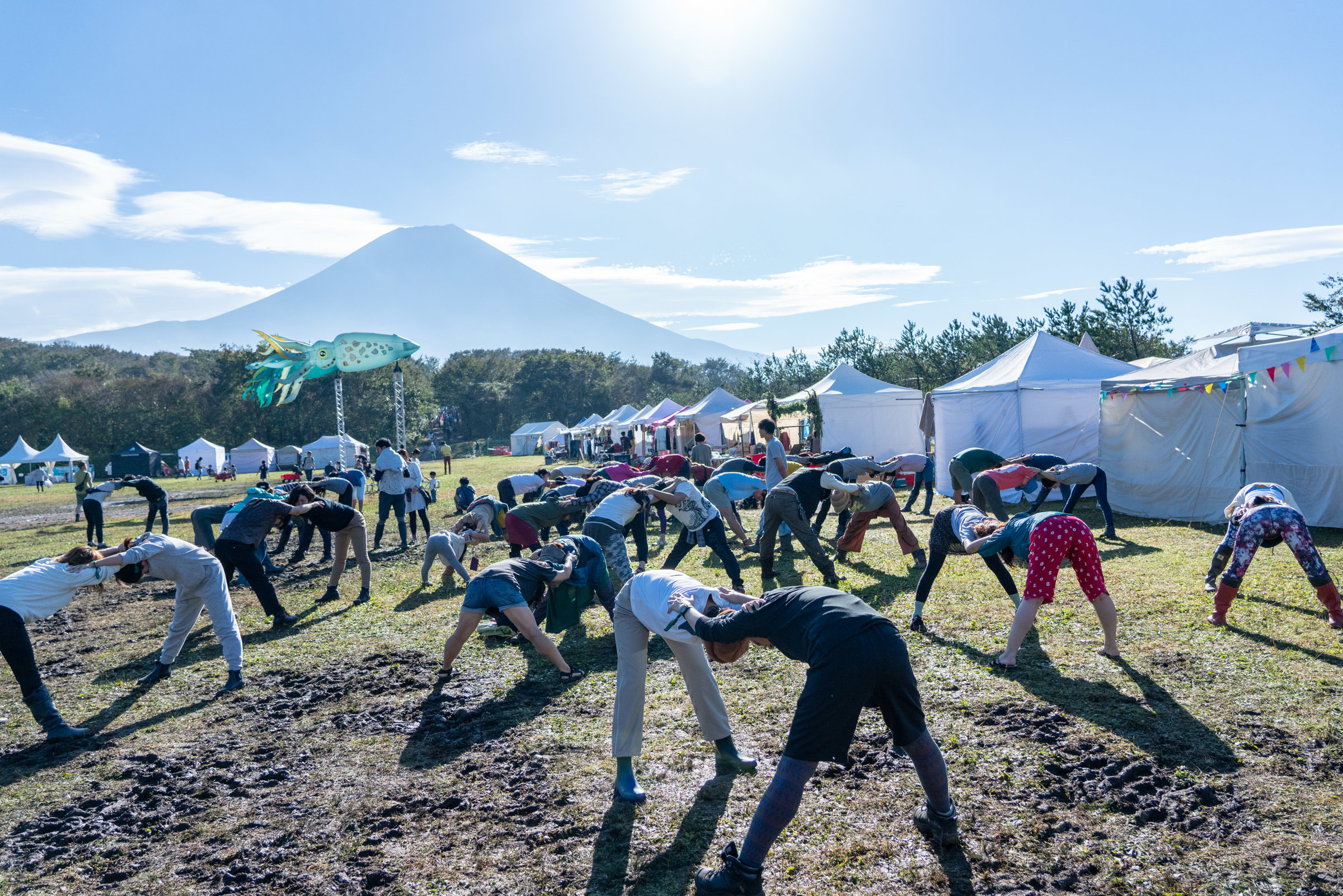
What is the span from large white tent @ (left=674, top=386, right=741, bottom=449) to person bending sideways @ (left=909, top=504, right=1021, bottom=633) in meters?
25.5

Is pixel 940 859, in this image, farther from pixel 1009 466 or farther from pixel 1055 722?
pixel 1009 466

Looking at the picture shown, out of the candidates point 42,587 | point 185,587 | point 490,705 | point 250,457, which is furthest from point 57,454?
point 490,705

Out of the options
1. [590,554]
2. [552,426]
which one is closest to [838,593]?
[590,554]

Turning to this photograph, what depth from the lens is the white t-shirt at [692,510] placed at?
8124mm

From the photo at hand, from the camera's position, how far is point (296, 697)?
6363 mm

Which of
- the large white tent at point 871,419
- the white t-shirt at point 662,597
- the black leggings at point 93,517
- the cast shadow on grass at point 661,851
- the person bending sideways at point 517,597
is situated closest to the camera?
the cast shadow on grass at point 661,851

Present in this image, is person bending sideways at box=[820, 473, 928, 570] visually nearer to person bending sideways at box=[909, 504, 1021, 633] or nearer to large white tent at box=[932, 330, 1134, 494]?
person bending sideways at box=[909, 504, 1021, 633]

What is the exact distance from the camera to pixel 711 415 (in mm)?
33406

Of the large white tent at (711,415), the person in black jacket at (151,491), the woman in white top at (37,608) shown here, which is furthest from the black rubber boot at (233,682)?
the large white tent at (711,415)

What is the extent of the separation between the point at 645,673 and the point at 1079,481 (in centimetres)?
861

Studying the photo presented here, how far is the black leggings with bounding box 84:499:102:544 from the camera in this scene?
15.0 metres

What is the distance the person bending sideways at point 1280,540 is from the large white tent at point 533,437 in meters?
51.8

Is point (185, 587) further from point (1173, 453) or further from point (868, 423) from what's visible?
point (868, 423)

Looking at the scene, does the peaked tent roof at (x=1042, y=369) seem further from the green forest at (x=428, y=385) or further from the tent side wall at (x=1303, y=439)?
the green forest at (x=428, y=385)
